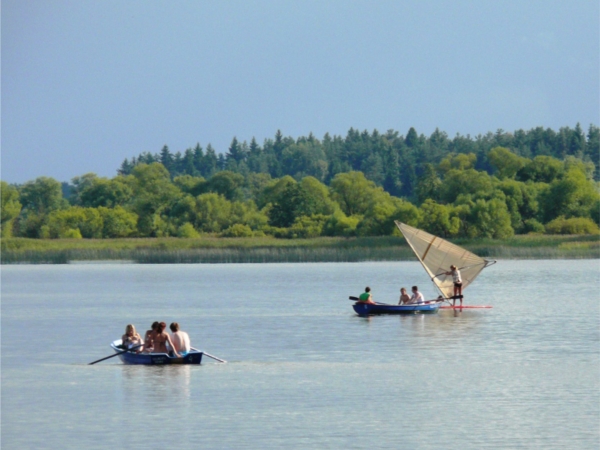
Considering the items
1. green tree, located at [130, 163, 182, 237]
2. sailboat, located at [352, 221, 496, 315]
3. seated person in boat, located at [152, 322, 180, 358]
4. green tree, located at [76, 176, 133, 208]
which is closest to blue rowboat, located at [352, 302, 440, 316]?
sailboat, located at [352, 221, 496, 315]

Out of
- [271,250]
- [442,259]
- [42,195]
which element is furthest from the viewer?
[42,195]

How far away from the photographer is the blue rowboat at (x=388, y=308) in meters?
36.7

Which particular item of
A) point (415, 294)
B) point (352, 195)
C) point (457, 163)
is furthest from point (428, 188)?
point (415, 294)

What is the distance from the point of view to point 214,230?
13512 centimetres

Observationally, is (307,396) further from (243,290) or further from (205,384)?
(243,290)

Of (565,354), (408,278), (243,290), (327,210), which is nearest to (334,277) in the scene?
(408,278)

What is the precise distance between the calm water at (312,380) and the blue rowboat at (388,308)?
1.04ft

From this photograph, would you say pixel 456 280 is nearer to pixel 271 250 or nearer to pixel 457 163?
pixel 271 250

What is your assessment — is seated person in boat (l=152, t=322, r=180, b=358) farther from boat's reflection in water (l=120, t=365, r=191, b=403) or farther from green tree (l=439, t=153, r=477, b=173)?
green tree (l=439, t=153, r=477, b=173)

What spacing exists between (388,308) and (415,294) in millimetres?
1435

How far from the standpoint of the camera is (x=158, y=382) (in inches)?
893

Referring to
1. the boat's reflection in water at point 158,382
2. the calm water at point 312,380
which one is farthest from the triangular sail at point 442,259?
the boat's reflection in water at point 158,382

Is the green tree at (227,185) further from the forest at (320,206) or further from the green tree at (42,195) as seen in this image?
the green tree at (42,195)

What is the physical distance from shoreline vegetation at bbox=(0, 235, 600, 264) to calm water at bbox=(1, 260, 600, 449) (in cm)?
4196
